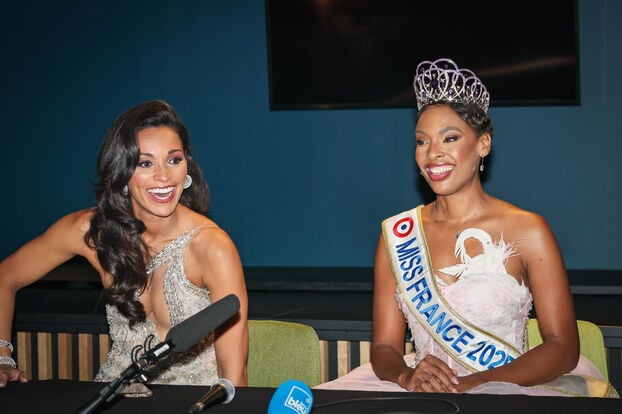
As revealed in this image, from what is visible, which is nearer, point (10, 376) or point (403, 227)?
point (10, 376)

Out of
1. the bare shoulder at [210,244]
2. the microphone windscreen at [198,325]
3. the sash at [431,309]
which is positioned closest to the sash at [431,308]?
the sash at [431,309]

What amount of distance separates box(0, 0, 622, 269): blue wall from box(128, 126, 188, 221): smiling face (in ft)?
9.38

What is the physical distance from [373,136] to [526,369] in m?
3.08

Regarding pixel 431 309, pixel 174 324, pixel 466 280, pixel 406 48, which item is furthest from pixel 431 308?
pixel 406 48

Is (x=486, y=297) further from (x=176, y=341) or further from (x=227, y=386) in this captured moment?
(x=176, y=341)

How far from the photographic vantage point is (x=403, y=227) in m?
2.50

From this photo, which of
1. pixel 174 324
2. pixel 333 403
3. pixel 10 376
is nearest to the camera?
pixel 333 403

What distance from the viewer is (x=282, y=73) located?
5270mm

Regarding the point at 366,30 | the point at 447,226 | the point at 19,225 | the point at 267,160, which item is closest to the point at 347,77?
the point at 366,30

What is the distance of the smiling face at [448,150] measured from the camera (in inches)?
91.0

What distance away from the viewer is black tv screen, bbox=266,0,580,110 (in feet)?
15.8

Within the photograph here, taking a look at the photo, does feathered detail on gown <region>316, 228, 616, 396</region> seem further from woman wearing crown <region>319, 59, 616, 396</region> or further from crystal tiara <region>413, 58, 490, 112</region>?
crystal tiara <region>413, 58, 490, 112</region>

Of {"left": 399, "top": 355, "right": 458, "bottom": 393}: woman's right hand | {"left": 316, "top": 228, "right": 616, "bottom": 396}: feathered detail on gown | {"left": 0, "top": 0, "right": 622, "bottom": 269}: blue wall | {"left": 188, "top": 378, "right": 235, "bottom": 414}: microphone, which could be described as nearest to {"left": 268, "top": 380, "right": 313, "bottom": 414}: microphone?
{"left": 188, "top": 378, "right": 235, "bottom": 414}: microphone

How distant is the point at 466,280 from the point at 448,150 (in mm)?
342
